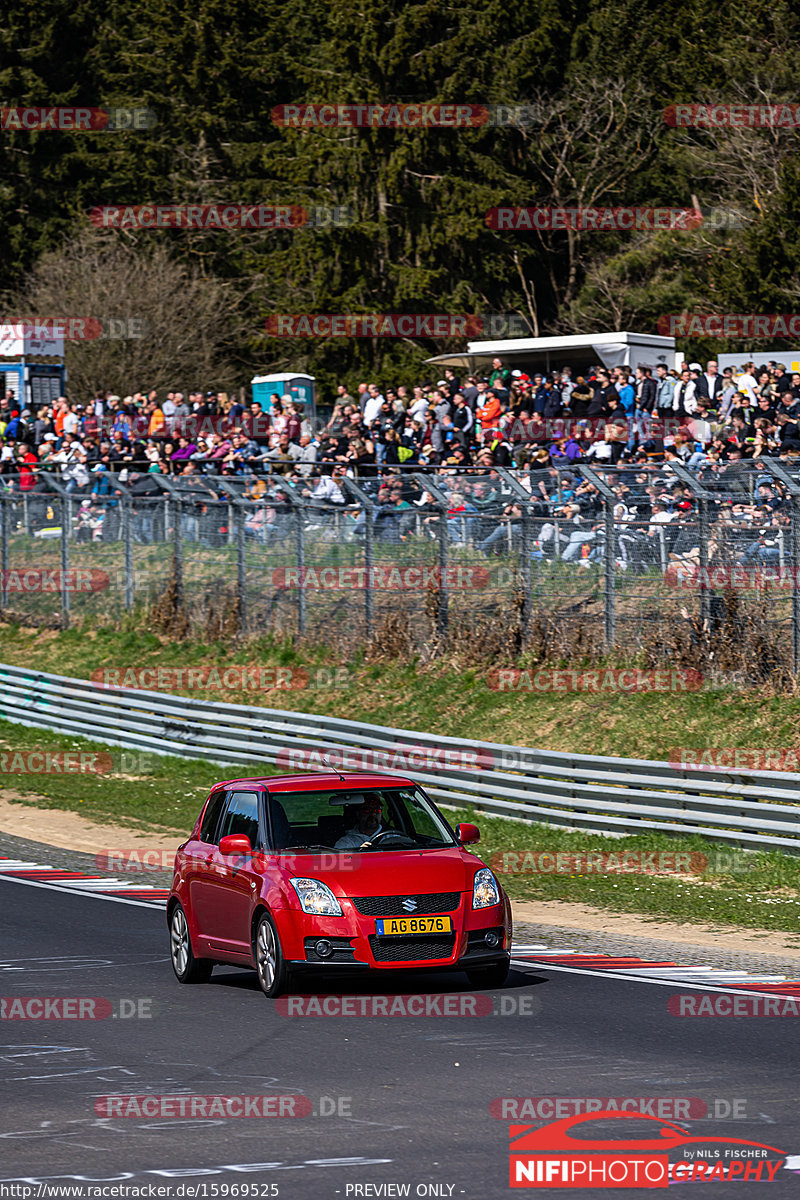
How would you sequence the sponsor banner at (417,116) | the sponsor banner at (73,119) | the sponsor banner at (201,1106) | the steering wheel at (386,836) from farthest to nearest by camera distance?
the sponsor banner at (73,119)
the sponsor banner at (417,116)
the steering wheel at (386,836)
the sponsor banner at (201,1106)

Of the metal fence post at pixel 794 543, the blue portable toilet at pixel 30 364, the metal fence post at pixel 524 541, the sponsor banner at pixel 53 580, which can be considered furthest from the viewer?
the blue portable toilet at pixel 30 364

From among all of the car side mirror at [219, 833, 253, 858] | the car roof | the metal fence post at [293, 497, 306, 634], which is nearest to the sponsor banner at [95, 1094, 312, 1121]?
the car side mirror at [219, 833, 253, 858]

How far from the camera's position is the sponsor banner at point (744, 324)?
43906mm

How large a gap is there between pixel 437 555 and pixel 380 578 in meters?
1.34

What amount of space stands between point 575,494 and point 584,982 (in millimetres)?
11196

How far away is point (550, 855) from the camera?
19219 millimetres

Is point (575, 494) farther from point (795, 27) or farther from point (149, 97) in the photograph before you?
point (149, 97)

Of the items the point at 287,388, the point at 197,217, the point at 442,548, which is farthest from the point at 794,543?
the point at 197,217

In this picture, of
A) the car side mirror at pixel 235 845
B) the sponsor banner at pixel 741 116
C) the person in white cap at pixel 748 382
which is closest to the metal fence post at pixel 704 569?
the person in white cap at pixel 748 382

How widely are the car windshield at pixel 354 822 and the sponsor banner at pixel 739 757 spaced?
6.66m

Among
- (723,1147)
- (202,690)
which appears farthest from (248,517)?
(723,1147)

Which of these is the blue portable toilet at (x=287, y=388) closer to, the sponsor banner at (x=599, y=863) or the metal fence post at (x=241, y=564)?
the metal fence post at (x=241, y=564)

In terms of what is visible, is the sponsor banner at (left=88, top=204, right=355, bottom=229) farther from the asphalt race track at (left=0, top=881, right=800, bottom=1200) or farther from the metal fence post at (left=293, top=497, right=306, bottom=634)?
the asphalt race track at (left=0, top=881, right=800, bottom=1200)

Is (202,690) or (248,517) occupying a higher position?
(248,517)
